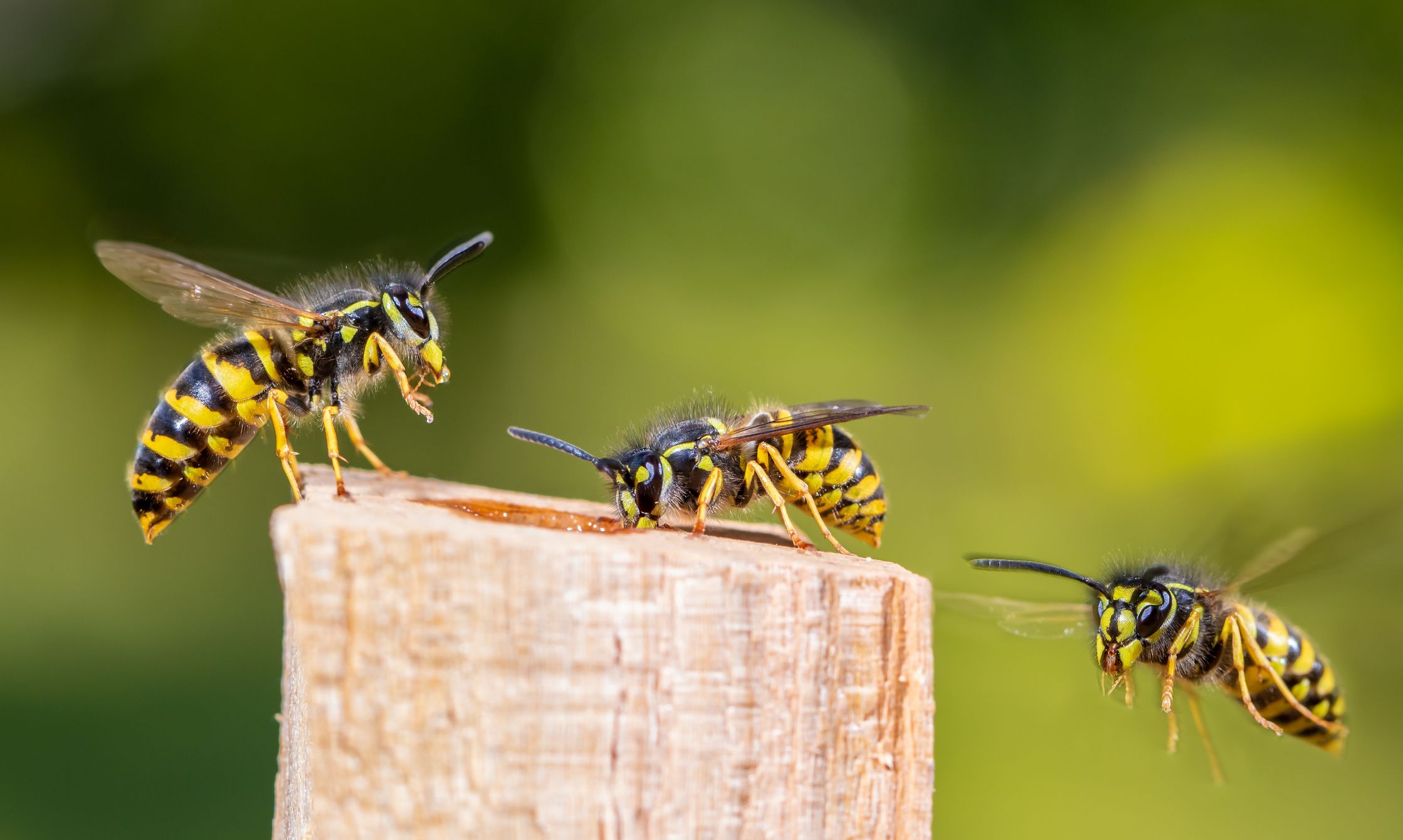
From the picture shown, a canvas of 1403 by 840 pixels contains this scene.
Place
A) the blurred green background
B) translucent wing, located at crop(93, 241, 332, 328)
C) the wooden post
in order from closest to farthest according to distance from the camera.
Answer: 1. the wooden post
2. translucent wing, located at crop(93, 241, 332, 328)
3. the blurred green background

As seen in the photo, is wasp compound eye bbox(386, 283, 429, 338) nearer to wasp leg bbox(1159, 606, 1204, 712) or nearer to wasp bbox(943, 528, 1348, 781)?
wasp bbox(943, 528, 1348, 781)

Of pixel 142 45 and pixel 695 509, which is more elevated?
pixel 142 45

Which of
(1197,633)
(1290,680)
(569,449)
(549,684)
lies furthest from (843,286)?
(549,684)

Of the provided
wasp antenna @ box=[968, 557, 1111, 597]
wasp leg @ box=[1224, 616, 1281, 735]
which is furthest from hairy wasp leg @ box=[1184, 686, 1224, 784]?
wasp antenna @ box=[968, 557, 1111, 597]

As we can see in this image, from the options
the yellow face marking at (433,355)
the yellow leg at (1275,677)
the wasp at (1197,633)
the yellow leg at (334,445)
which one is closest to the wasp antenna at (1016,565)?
the wasp at (1197,633)

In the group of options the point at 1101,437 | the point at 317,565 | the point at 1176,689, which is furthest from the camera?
the point at 1101,437

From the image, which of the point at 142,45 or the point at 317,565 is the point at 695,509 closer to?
the point at 317,565

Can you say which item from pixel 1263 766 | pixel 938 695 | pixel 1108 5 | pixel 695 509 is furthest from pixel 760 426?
pixel 1108 5
